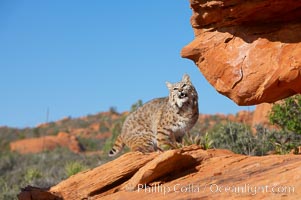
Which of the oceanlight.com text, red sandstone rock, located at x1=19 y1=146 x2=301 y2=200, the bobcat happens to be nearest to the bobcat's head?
the bobcat

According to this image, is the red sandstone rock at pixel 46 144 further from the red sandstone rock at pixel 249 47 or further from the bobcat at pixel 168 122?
the red sandstone rock at pixel 249 47

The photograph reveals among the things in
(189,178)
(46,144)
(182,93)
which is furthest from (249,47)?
(46,144)

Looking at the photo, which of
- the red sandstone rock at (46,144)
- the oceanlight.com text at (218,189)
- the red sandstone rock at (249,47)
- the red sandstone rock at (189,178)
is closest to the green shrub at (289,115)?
the red sandstone rock at (189,178)

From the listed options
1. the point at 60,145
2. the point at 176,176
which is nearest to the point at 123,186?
the point at 176,176

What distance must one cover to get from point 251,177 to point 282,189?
0.86 metres

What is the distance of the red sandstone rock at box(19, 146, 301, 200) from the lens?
258 inches

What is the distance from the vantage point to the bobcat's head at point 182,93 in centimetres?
1102

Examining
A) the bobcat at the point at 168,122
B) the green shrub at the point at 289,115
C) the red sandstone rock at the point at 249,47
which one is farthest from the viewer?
the green shrub at the point at 289,115

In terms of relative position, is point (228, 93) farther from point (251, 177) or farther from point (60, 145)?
point (60, 145)

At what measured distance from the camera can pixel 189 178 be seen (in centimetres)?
807

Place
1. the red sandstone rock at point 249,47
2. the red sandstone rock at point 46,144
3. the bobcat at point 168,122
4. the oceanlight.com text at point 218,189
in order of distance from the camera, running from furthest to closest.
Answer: the red sandstone rock at point 46,144
the bobcat at point 168,122
the red sandstone rock at point 249,47
the oceanlight.com text at point 218,189

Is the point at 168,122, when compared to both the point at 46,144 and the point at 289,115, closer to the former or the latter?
the point at 289,115

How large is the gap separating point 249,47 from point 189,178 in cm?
224

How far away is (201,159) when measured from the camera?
8.59 meters
